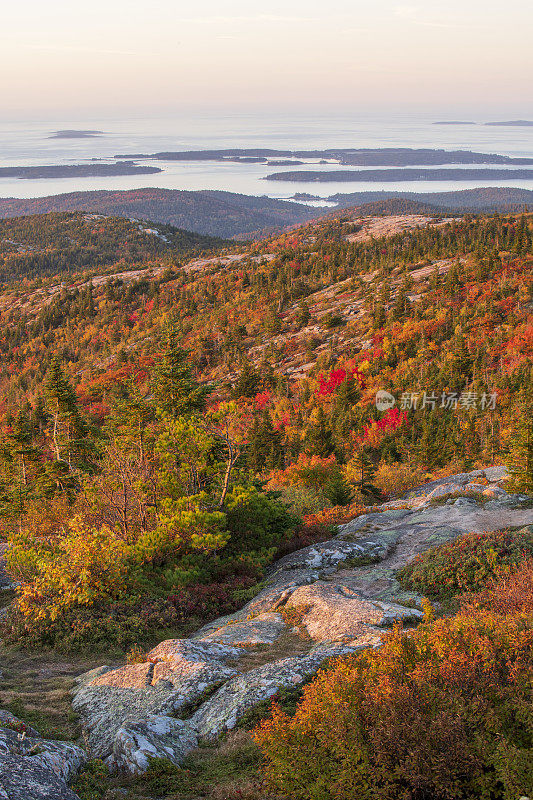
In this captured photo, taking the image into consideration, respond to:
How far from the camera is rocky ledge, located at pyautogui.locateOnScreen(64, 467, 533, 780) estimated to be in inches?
357

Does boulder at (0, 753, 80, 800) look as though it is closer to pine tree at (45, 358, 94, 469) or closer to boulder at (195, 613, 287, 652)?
boulder at (195, 613, 287, 652)

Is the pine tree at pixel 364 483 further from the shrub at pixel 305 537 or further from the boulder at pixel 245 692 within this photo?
the boulder at pixel 245 692

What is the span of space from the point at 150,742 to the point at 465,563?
1061 centimetres

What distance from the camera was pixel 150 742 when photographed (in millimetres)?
8430

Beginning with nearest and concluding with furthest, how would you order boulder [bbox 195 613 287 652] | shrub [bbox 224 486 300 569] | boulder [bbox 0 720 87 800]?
boulder [bbox 0 720 87 800]
boulder [bbox 195 613 287 652]
shrub [bbox 224 486 300 569]

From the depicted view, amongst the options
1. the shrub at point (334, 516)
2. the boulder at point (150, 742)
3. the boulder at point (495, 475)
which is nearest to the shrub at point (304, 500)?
the shrub at point (334, 516)

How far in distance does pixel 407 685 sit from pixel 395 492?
120 feet

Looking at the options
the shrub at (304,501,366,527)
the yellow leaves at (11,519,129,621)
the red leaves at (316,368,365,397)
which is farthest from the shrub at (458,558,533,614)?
the red leaves at (316,368,365,397)

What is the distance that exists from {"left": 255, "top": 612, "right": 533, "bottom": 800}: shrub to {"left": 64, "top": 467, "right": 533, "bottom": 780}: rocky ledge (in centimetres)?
235

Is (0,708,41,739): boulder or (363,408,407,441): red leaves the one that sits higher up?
(0,708,41,739): boulder

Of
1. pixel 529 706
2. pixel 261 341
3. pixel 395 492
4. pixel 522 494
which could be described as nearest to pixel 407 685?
pixel 529 706

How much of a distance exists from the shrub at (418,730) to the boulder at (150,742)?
2.03 metres

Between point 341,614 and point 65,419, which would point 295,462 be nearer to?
point 65,419

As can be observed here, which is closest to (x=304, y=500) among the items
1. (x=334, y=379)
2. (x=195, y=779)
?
(x=195, y=779)
